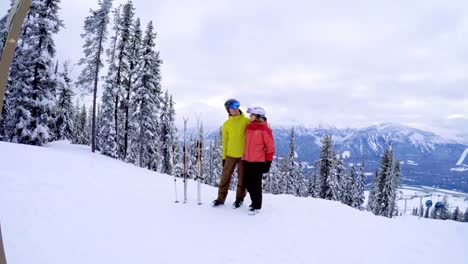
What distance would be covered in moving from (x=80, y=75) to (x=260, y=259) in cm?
3162

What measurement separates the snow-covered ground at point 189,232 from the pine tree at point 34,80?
19.8 meters

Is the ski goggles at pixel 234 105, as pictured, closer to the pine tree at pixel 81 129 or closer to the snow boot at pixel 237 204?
the snow boot at pixel 237 204

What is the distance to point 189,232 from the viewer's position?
19.7ft

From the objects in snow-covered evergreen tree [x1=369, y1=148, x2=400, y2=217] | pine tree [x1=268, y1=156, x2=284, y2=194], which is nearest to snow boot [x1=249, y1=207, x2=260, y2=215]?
snow-covered evergreen tree [x1=369, y1=148, x2=400, y2=217]

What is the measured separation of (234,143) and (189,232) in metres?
2.49

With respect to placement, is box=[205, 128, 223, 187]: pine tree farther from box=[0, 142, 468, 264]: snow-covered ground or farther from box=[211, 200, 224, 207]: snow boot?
box=[0, 142, 468, 264]: snow-covered ground

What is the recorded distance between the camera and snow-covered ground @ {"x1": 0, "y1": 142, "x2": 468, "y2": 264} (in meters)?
4.82

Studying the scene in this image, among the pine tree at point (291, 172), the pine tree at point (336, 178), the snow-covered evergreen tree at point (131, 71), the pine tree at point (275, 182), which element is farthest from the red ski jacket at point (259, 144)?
the pine tree at point (275, 182)

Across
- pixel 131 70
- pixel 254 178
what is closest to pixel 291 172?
pixel 131 70

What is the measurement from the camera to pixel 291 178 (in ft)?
181

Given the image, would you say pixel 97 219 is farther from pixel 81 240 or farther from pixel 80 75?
pixel 80 75

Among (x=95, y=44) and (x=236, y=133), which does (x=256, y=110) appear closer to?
(x=236, y=133)

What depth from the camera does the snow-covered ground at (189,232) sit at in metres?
4.82

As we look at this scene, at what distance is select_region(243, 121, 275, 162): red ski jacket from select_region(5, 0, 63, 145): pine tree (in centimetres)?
2399
